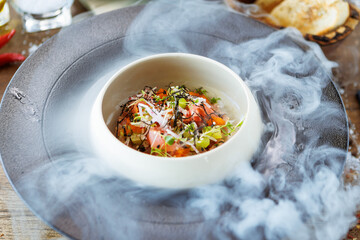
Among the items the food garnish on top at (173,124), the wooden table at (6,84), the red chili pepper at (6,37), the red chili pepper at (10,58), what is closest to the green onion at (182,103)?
the food garnish on top at (173,124)

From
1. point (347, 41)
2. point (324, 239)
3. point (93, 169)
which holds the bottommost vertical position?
point (347, 41)

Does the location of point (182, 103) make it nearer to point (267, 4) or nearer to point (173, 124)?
point (173, 124)

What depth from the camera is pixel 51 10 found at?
1512 mm

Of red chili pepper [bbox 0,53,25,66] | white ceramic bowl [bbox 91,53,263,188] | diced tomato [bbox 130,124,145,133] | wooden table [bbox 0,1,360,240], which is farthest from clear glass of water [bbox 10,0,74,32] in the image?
diced tomato [bbox 130,124,145,133]

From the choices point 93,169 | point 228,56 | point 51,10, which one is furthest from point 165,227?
point 51,10

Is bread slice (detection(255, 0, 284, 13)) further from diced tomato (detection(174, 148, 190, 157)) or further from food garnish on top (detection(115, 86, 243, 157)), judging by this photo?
diced tomato (detection(174, 148, 190, 157))

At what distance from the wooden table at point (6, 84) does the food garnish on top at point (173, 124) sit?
34 centimetres

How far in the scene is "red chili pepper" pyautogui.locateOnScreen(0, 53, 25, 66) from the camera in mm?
1401

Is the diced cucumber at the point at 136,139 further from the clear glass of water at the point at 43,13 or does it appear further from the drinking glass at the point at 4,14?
the drinking glass at the point at 4,14

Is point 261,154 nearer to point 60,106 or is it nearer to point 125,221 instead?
point 125,221

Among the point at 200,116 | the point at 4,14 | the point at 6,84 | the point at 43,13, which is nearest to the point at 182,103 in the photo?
the point at 200,116

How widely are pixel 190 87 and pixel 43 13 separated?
0.72m

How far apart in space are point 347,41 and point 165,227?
127 centimetres

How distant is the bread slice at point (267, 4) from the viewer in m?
1.63
